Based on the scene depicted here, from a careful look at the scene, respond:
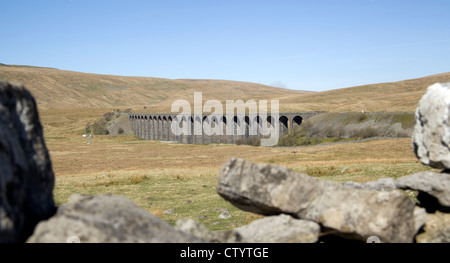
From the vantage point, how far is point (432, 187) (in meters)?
8.52

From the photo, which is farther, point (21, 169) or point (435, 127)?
point (435, 127)

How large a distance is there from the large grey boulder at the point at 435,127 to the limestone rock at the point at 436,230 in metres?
1.16

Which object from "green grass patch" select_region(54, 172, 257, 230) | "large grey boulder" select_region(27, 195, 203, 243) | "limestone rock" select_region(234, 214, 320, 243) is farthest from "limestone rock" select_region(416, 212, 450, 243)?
"green grass patch" select_region(54, 172, 257, 230)

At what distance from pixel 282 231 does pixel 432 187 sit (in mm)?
3717

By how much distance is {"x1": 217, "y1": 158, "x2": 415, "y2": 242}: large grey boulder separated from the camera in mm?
7469

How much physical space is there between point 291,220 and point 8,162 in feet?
18.0

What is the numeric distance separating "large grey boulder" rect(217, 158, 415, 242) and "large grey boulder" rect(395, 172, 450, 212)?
1051 millimetres

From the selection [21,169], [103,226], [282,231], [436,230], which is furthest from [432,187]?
[21,169]

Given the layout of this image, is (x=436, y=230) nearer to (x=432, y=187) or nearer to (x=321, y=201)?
(x=432, y=187)

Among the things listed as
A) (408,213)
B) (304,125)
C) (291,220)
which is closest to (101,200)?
(291,220)

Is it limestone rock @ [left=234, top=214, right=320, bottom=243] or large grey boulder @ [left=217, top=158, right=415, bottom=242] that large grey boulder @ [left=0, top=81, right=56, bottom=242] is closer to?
large grey boulder @ [left=217, top=158, right=415, bottom=242]
